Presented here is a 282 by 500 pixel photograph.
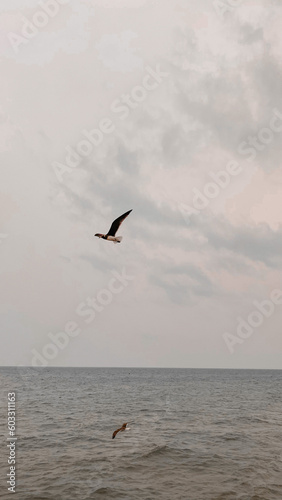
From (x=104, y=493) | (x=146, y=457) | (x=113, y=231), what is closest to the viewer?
(x=113, y=231)

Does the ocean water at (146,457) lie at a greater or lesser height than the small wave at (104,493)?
lesser

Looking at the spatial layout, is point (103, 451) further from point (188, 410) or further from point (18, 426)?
point (188, 410)

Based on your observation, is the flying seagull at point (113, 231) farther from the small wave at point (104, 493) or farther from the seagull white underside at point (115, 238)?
the small wave at point (104, 493)

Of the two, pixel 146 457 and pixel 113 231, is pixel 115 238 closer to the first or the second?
pixel 113 231

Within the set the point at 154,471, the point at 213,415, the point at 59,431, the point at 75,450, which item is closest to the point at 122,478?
the point at 154,471

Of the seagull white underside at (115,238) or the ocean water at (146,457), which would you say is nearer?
the seagull white underside at (115,238)

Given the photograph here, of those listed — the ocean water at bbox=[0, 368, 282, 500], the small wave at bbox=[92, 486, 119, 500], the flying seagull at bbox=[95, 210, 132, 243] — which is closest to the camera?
the flying seagull at bbox=[95, 210, 132, 243]

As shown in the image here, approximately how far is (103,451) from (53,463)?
3.71 meters

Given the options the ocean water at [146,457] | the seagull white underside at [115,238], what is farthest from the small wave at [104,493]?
the seagull white underside at [115,238]

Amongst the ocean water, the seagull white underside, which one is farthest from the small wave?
the seagull white underside

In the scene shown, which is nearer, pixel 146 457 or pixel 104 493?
pixel 104 493

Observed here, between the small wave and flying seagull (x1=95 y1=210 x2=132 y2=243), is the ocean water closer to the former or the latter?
the small wave

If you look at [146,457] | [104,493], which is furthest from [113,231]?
[146,457]

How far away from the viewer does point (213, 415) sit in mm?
38531
